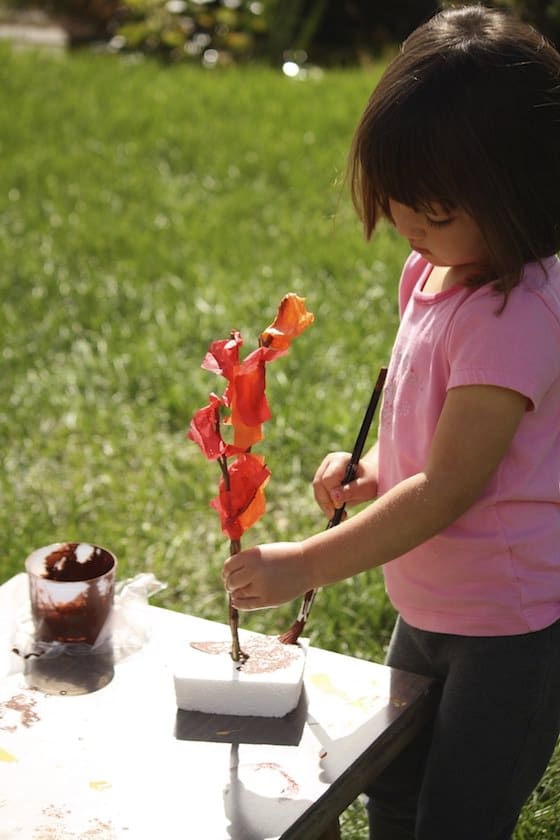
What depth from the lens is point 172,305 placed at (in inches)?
155

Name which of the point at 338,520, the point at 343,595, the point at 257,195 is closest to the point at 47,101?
the point at 257,195

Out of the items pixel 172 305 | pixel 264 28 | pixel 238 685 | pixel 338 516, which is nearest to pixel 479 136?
pixel 338 516

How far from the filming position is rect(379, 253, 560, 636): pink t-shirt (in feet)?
4.71

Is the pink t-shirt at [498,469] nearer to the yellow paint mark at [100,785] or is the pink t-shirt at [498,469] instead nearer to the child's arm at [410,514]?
the child's arm at [410,514]

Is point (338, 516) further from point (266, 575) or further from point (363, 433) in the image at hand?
point (266, 575)

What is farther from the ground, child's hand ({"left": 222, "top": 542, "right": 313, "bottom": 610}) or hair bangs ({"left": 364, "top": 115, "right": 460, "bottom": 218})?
hair bangs ({"left": 364, "top": 115, "right": 460, "bottom": 218})

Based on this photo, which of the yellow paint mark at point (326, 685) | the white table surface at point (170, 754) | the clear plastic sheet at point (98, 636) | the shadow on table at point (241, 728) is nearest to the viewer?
the white table surface at point (170, 754)

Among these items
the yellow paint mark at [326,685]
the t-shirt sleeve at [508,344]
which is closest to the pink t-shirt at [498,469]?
the t-shirt sleeve at [508,344]

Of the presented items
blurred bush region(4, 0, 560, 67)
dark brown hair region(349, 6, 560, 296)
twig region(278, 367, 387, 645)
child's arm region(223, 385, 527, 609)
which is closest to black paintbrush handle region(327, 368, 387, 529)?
twig region(278, 367, 387, 645)

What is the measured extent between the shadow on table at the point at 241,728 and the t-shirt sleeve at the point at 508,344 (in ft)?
1.52

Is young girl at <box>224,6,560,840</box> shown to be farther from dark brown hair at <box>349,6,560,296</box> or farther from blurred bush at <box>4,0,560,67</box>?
blurred bush at <box>4,0,560,67</box>

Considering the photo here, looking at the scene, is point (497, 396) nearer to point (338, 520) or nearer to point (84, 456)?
point (338, 520)

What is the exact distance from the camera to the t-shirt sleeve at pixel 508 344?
1410 mm

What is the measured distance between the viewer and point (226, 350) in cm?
146
